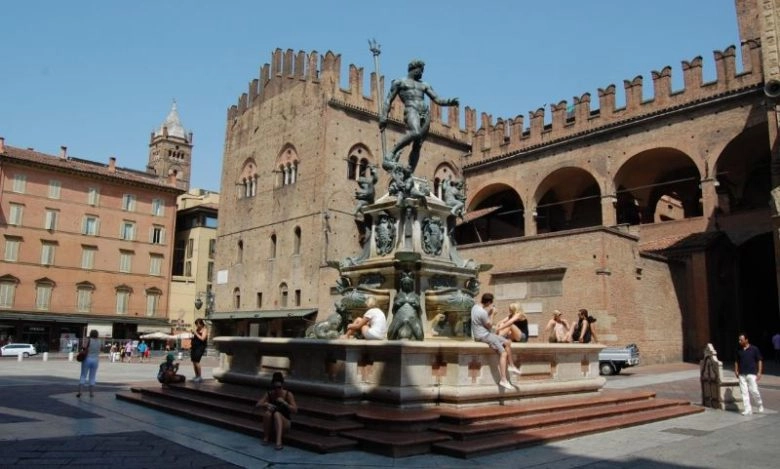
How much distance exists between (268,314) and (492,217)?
14.1 meters

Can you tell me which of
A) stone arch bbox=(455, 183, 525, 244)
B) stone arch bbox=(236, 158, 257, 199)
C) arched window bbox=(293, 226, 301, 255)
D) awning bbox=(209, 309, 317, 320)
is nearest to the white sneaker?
awning bbox=(209, 309, 317, 320)

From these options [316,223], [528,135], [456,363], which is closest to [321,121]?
[316,223]

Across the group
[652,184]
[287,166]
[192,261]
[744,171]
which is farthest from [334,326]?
[192,261]

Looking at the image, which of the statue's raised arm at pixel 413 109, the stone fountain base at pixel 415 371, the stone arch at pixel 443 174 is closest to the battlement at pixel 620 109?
the stone arch at pixel 443 174

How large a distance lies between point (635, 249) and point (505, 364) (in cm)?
1658

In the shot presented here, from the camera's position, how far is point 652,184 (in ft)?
102

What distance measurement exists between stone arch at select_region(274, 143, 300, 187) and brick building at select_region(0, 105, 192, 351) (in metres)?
14.9

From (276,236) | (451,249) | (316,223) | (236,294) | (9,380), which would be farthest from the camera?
(236,294)

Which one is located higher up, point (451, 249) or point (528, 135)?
point (528, 135)

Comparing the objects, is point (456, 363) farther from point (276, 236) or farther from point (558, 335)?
point (276, 236)

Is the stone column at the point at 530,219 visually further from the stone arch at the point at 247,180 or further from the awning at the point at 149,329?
the awning at the point at 149,329

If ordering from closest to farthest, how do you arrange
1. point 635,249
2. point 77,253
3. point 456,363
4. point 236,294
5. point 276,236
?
point 456,363 → point 635,249 → point 276,236 → point 236,294 → point 77,253

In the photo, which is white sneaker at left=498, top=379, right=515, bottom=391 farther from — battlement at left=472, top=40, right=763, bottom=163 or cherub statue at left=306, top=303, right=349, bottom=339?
battlement at left=472, top=40, right=763, bottom=163

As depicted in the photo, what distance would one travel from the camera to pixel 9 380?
49.3ft
